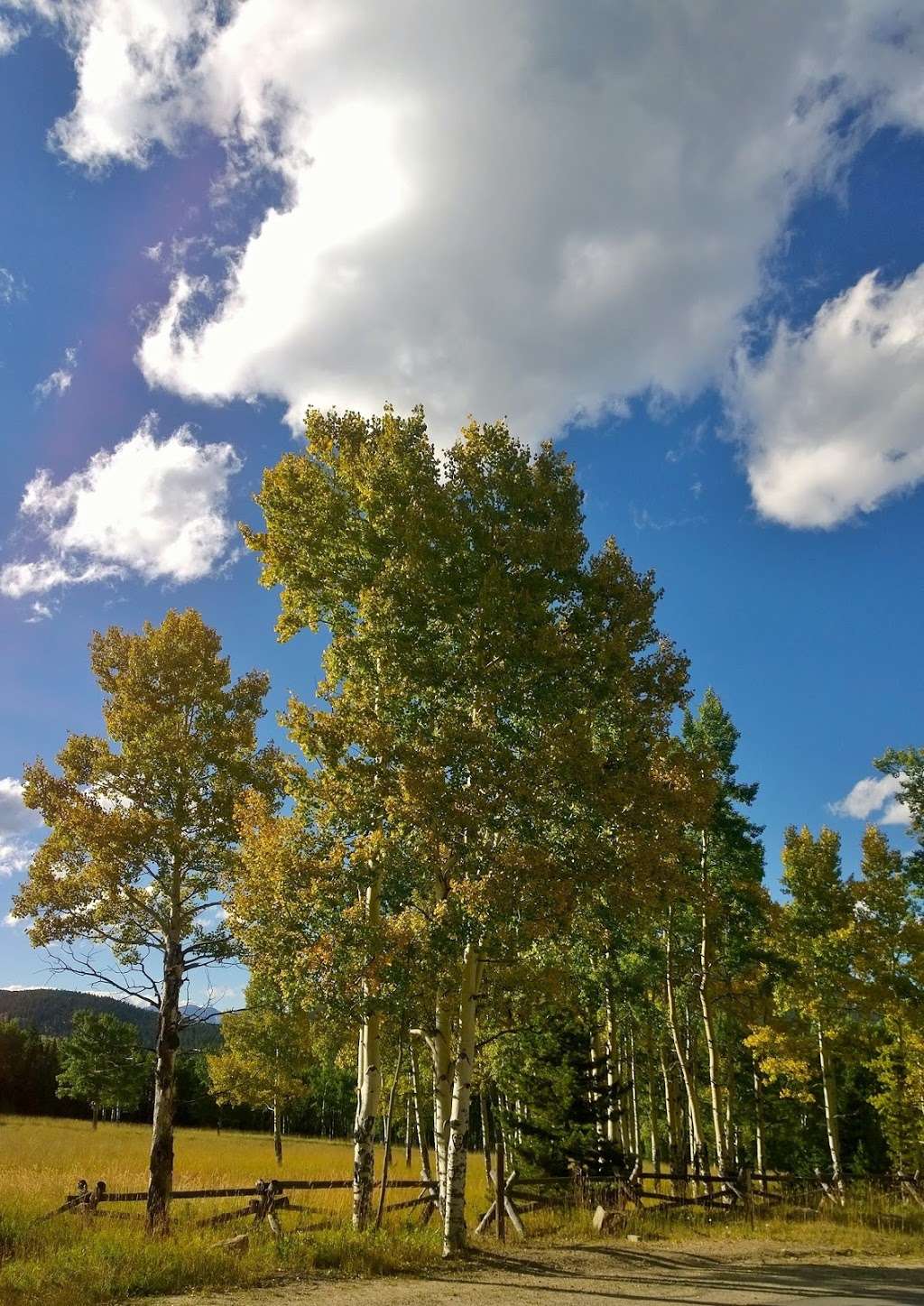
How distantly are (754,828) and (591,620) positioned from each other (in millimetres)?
14982

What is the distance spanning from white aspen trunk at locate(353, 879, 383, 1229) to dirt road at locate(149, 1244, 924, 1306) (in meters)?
2.16

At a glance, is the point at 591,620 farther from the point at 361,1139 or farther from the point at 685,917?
the point at 685,917

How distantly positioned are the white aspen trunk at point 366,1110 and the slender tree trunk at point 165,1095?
10.7 ft

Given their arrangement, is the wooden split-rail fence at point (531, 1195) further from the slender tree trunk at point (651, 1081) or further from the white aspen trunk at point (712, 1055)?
the slender tree trunk at point (651, 1081)

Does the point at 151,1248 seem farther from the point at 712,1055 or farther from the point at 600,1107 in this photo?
the point at 712,1055

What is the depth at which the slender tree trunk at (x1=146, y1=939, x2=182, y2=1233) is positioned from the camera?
14.1 metres

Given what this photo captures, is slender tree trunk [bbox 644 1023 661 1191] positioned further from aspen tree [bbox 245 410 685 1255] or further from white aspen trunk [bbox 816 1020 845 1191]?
aspen tree [bbox 245 410 685 1255]

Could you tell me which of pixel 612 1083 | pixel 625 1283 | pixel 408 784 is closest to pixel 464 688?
pixel 408 784

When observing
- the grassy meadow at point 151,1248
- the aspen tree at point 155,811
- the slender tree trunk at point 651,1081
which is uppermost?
the aspen tree at point 155,811

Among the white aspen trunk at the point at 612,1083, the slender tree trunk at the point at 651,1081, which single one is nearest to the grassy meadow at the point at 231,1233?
the white aspen trunk at the point at 612,1083

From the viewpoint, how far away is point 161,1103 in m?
14.9

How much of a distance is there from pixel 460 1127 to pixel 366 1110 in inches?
63.1

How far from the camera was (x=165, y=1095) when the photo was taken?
15.0 meters

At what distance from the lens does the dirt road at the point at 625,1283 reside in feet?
33.4
